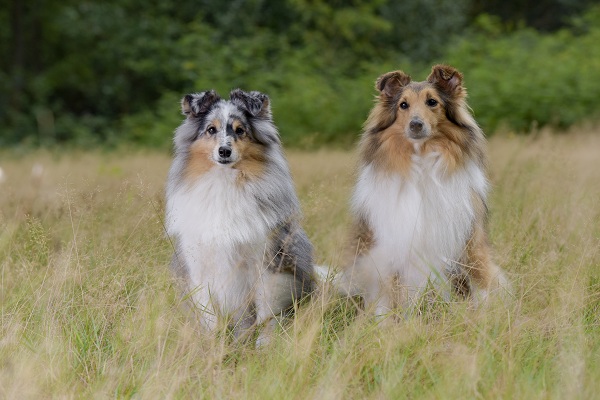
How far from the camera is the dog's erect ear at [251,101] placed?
503cm

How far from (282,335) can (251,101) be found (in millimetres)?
1462

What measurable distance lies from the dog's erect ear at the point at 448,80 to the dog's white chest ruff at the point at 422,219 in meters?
0.47

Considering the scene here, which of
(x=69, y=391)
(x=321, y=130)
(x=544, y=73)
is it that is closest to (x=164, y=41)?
(x=321, y=130)

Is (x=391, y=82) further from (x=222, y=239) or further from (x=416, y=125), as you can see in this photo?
(x=222, y=239)

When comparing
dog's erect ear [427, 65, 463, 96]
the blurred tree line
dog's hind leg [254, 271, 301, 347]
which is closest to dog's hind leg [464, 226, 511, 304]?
dog's erect ear [427, 65, 463, 96]

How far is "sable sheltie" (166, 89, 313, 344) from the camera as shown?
4762mm

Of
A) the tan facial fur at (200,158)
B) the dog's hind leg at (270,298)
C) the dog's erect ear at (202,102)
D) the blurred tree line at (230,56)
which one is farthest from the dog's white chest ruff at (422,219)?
the blurred tree line at (230,56)

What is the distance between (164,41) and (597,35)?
10.2 metres

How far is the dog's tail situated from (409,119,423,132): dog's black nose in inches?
38.3

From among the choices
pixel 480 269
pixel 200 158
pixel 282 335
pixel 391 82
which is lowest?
pixel 282 335

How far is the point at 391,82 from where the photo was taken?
5.21 m

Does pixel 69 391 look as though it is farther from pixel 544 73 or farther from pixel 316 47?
pixel 316 47

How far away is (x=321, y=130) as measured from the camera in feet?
51.9

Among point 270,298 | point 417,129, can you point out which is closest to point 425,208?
point 417,129
